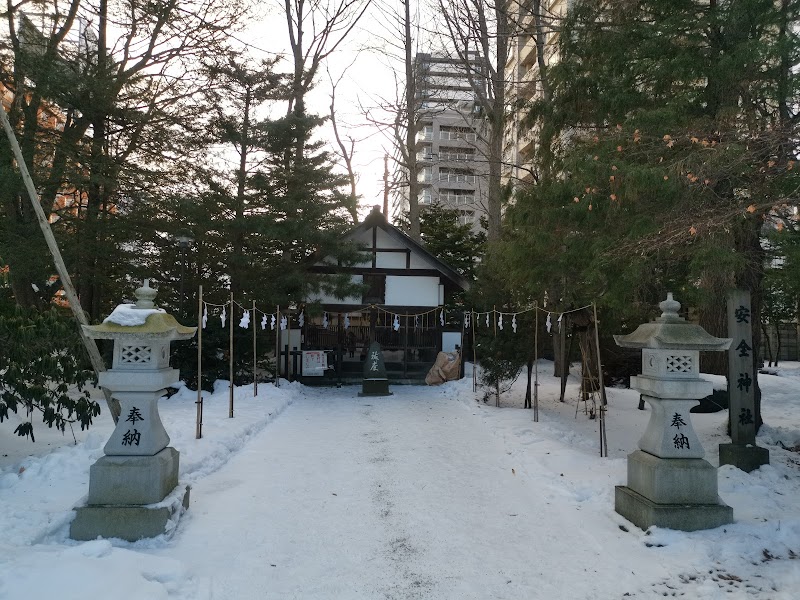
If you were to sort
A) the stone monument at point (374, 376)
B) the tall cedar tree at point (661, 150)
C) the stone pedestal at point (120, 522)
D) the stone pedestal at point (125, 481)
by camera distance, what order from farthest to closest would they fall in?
the stone monument at point (374, 376), the tall cedar tree at point (661, 150), the stone pedestal at point (125, 481), the stone pedestal at point (120, 522)

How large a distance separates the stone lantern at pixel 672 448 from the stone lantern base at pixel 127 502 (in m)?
4.61

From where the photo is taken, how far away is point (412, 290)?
19562mm

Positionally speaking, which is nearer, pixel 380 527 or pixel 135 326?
pixel 135 326

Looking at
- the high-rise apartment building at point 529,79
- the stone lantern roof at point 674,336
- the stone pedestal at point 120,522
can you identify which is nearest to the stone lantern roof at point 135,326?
the stone pedestal at point 120,522

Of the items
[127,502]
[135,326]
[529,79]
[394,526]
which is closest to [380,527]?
[394,526]

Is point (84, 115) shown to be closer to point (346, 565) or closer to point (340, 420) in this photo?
point (340, 420)

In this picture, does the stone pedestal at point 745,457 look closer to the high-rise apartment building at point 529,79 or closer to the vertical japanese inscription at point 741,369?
the vertical japanese inscription at point 741,369

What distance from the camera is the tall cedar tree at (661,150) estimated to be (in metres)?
6.41

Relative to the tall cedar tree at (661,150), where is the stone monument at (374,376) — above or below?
below

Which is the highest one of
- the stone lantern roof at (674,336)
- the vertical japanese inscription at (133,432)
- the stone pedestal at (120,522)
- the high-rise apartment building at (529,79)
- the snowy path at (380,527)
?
the high-rise apartment building at (529,79)

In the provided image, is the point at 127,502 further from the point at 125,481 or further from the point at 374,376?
the point at 374,376

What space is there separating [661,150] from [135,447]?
22.5ft

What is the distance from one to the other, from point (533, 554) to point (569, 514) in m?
1.18

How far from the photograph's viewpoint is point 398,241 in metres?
19.8
